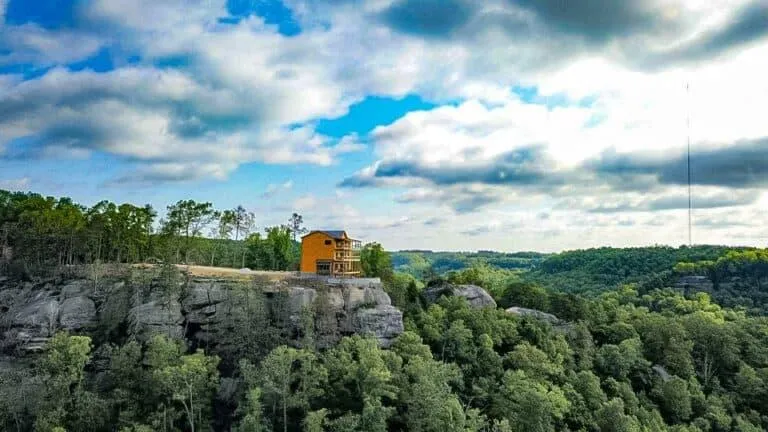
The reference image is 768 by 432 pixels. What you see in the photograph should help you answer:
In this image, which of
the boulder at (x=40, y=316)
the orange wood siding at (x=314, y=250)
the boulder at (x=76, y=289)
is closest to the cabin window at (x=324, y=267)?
the orange wood siding at (x=314, y=250)

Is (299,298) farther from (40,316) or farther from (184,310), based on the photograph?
(40,316)

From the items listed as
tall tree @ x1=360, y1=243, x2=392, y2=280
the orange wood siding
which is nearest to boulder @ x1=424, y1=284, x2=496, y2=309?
tall tree @ x1=360, y1=243, x2=392, y2=280

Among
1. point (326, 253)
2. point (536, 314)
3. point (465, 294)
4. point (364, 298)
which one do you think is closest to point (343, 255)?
point (326, 253)

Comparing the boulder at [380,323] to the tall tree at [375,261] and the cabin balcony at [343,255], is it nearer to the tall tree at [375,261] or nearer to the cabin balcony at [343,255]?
the cabin balcony at [343,255]

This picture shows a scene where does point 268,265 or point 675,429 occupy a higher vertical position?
point 268,265

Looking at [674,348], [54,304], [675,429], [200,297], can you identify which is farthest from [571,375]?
[54,304]

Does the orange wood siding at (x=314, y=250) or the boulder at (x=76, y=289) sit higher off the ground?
the orange wood siding at (x=314, y=250)

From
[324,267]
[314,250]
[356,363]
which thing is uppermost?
[314,250]

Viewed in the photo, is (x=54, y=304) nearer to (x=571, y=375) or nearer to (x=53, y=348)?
(x=53, y=348)
